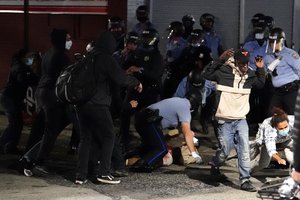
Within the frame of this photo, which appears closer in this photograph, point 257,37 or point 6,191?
point 6,191

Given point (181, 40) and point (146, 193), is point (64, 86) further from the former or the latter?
point (181, 40)

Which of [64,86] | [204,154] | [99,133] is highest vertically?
[64,86]

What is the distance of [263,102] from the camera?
1209 cm

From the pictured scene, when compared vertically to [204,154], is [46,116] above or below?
above

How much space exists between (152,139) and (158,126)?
0.18 m

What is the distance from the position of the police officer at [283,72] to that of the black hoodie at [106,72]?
8.28 feet

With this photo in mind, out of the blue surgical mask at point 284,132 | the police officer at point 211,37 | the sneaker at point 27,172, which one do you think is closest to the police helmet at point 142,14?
the police officer at point 211,37

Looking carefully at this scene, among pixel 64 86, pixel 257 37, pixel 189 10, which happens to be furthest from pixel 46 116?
pixel 189 10

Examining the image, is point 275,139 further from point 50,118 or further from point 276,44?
point 50,118

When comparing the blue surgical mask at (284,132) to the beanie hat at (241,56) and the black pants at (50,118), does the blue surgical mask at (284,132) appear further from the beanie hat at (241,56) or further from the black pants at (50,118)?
the black pants at (50,118)

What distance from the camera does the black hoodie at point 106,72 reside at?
8.45 meters

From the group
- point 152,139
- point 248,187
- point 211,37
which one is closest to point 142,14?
point 211,37

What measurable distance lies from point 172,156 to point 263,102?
2.69 metres

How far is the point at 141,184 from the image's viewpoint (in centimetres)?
884
